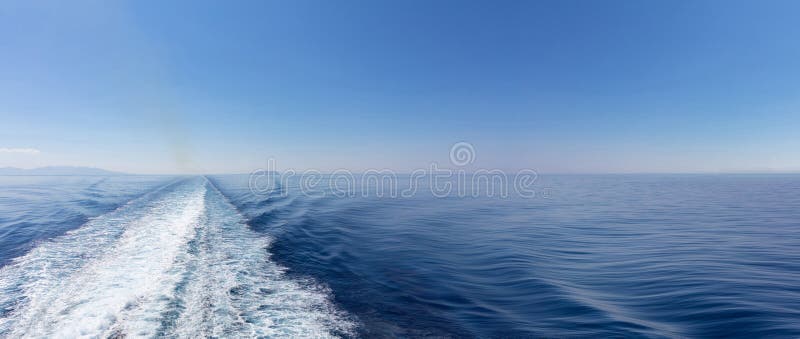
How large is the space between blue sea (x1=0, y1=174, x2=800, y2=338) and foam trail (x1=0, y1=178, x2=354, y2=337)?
0.04 meters

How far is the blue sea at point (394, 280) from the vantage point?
641cm

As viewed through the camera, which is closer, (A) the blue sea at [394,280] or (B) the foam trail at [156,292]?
(B) the foam trail at [156,292]

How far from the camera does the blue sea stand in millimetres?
6410

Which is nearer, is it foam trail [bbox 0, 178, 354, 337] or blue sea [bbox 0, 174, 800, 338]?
foam trail [bbox 0, 178, 354, 337]

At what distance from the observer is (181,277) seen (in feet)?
28.9

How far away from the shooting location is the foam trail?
19.9 feet

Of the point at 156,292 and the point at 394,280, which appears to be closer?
the point at 156,292

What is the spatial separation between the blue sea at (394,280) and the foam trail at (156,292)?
0.04 m

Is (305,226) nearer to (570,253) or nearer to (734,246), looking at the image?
(570,253)

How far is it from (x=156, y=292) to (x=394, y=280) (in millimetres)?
5999

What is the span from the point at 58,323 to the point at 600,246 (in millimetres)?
16788

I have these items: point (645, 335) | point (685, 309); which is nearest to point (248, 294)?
point (645, 335)

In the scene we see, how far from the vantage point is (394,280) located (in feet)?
31.3

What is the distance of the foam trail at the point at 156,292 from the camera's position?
606 centimetres
